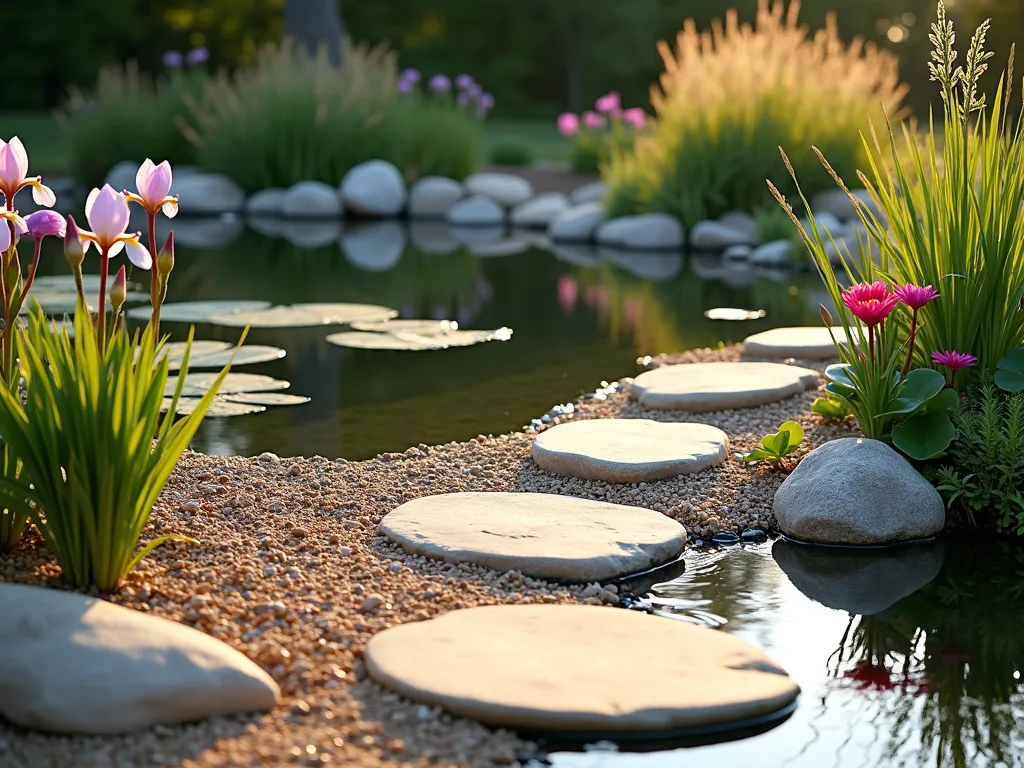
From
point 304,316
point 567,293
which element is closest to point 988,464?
point 304,316

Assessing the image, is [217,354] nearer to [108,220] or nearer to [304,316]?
[304,316]

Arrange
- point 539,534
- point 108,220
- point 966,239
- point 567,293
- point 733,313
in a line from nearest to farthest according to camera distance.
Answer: point 108,220
point 539,534
point 966,239
point 733,313
point 567,293

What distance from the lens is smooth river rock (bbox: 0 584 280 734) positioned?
2.33 m

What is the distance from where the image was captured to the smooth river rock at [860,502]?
11.8 feet

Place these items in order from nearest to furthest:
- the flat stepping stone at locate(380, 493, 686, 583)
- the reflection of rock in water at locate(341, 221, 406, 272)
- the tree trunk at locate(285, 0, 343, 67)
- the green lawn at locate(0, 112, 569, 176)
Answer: the flat stepping stone at locate(380, 493, 686, 583) < the reflection of rock in water at locate(341, 221, 406, 272) < the tree trunk at locate(285, 0, 343, 67) < the green lawn at locate(0, 112, 569, 176)

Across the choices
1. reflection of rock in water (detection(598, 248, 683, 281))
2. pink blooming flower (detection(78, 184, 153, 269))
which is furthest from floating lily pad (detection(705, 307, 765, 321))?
pink blooming flower (detection(78, 184, 153, 269))

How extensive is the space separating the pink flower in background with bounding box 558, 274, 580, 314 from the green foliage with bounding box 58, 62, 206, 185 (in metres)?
6.73

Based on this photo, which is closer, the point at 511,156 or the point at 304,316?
the point at 304,316

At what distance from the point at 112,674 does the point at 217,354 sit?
360 centimetres

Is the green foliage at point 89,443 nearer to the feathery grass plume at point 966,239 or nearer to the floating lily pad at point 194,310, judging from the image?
the feathery grass plume at point 966,239

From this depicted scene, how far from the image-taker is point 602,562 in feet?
10.6

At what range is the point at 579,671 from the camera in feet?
8.41

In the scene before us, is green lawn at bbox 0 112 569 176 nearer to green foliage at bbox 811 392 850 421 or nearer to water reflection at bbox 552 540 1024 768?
green foliage at bbox 811 392 850 421

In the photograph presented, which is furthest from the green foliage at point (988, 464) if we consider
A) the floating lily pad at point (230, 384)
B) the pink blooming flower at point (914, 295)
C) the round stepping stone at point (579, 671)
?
the floating lily pad at point (230, 384)
